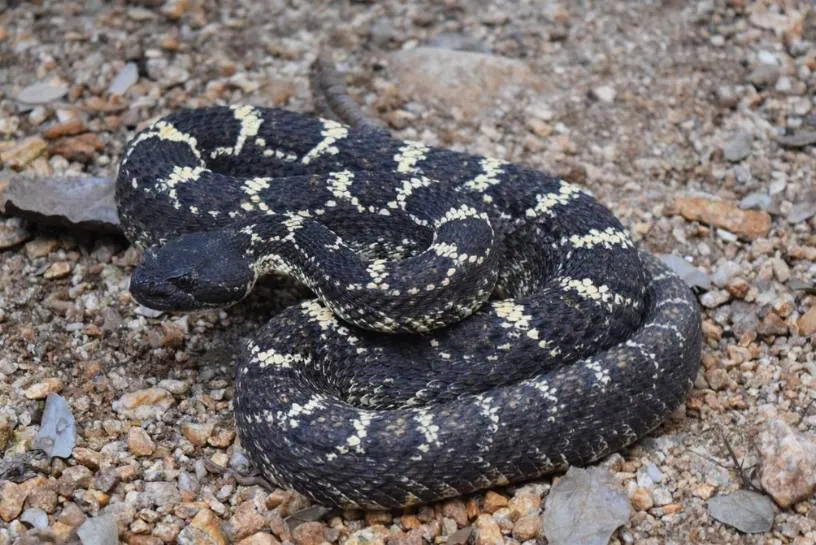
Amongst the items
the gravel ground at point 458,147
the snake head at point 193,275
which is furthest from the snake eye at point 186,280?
the gravel ground at point 458,147

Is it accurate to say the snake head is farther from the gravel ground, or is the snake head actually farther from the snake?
the gravel ground

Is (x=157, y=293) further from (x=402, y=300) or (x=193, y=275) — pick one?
(x=402, y=300)

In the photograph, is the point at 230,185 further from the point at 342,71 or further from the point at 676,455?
the point at 676,455

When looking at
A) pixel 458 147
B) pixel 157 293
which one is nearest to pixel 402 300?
pixel 157 293

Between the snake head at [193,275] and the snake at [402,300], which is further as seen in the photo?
the snake head at [193,275]

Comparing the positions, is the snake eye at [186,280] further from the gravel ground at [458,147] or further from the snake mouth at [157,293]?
the gravel ground at [458,147]

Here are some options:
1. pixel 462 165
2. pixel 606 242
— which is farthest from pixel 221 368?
pixel 606 242
